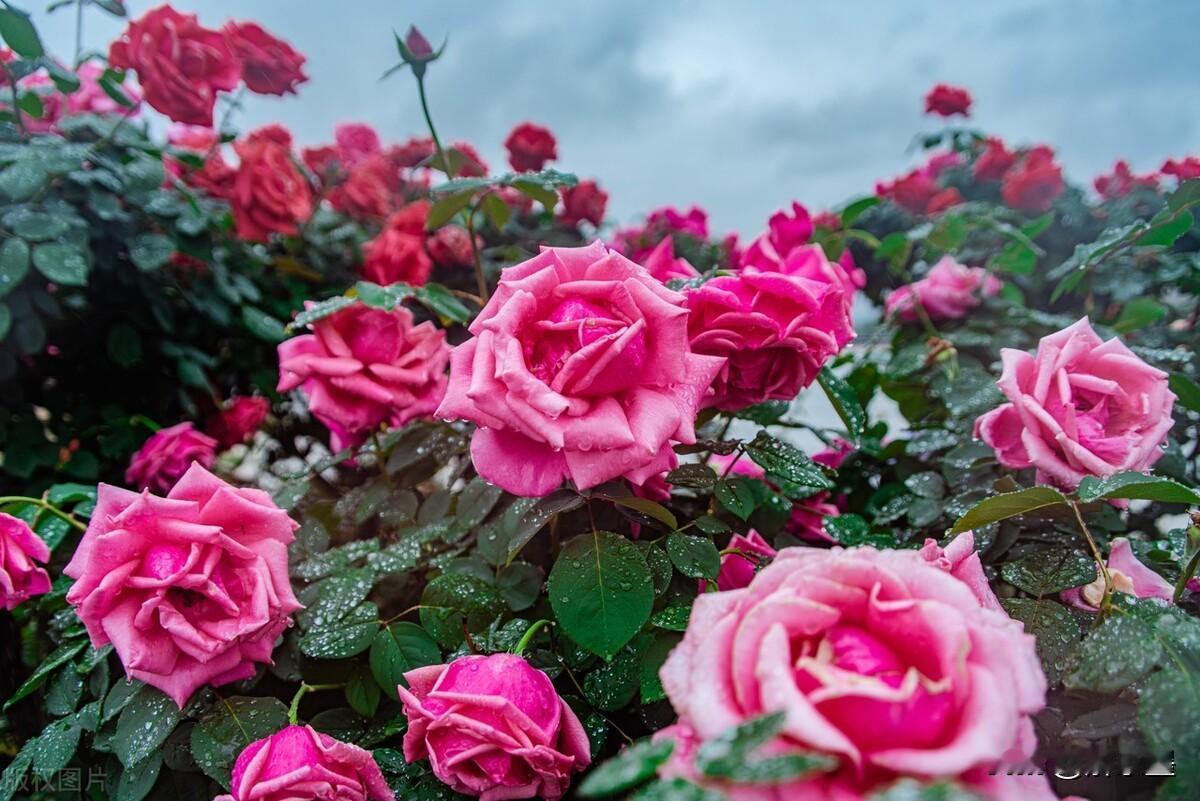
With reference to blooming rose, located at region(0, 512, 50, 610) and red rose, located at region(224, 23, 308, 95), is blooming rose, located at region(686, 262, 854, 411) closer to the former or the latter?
blooming rose, located at region(0, 512, 50, 610)

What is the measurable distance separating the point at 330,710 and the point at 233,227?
1344mm

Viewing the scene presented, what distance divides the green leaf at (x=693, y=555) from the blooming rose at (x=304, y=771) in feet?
0.94

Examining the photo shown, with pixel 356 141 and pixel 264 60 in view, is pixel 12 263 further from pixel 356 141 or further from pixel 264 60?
pixel 356 141

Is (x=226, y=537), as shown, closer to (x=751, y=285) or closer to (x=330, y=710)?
(x=330, y=710)

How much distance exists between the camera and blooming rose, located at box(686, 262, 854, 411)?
2.15 ft

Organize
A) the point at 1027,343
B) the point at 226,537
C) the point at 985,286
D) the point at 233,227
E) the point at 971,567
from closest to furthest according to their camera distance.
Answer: the point at 971,567 → the point at 226,537 → the point at 1027,343 → the point at 985,286 → the point at 233,227

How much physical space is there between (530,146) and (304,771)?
1.56 m

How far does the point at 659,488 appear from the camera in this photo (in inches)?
27.7

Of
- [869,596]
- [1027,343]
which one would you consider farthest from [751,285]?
[1027,343]

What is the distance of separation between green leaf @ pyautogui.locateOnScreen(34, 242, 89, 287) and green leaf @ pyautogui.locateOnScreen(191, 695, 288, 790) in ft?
2.32

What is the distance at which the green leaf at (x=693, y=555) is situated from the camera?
0.65 metres

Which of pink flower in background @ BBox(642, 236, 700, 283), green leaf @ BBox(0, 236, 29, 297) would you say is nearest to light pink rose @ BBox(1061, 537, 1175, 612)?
pink flower in background @ BBox(642, 236, 700, 283)

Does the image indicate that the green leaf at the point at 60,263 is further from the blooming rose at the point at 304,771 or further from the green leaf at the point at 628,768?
the green leaf at the point at 628,768

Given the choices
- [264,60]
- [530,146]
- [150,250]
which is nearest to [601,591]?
[150,250]
